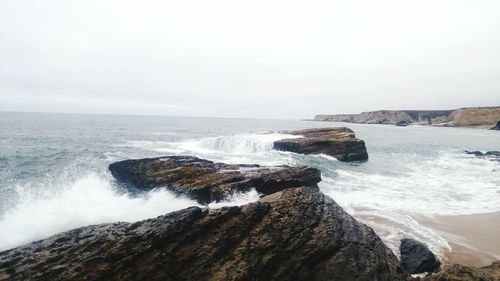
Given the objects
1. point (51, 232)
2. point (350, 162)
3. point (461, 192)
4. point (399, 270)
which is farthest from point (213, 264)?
point (350, 162)

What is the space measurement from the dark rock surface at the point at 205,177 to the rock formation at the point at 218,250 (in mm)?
5147

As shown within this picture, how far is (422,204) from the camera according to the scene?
1616cm

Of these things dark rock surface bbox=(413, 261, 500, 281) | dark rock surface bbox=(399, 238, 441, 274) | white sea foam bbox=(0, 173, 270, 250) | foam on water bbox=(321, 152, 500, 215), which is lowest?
foam on water bbox=(321, 152, 500, 215)

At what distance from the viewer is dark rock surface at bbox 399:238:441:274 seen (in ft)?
28.7

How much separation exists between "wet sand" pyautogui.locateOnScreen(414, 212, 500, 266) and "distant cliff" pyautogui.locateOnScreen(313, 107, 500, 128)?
144 metres

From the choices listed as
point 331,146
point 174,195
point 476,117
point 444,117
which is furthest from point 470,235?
point 444,117

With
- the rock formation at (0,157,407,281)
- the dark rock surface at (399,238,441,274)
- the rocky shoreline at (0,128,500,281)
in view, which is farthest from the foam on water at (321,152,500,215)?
the rock formation at (0,157,407,281)

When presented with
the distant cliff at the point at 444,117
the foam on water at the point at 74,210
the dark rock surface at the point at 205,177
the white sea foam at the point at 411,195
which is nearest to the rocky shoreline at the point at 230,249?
the white sea foam at the point at 411,195

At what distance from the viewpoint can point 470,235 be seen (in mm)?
11977

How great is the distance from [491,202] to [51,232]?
19512 mm

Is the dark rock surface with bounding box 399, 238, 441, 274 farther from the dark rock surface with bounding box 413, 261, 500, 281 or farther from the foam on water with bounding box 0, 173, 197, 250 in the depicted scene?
the foam on water with bounding box 0, 173, 197, 250

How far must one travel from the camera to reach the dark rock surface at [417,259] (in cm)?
876

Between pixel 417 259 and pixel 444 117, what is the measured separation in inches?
7344

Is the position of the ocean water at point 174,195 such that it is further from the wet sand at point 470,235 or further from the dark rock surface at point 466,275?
the dark rock surface at point 466,275
